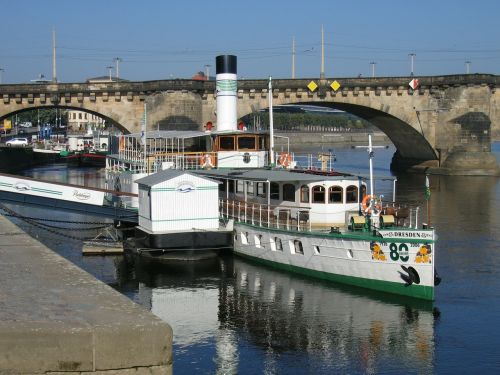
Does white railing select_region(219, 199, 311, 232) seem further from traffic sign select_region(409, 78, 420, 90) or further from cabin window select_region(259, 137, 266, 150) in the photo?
traffic sign select_region(409, 78, 420, 90)

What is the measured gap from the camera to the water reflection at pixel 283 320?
67.3 feet

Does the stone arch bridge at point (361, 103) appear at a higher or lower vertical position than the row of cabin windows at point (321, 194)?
higher

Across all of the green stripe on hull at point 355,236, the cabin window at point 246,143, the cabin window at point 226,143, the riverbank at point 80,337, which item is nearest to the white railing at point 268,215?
the green stripe on hull at point 355,236

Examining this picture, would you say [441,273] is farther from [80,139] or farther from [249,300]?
[80,139]

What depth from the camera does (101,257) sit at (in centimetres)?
3344

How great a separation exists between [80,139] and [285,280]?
91864 millimetres

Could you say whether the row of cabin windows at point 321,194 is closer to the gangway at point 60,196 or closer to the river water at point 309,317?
the river water at point 309,317

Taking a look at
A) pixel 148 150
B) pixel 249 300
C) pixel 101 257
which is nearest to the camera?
pixel 249 300

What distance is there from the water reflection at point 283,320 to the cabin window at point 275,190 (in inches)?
118

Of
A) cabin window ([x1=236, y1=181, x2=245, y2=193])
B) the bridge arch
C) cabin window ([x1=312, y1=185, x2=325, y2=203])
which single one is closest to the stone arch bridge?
the bridge arch

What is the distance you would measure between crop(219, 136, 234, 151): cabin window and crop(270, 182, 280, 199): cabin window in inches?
265

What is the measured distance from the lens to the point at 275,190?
3250 cm

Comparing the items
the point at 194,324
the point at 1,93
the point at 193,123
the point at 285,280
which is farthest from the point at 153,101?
the point at 194,324

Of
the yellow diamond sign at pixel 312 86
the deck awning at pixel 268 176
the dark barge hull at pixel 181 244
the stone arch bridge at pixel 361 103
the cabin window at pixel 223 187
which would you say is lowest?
the dark barge hull at pixel 181 244
